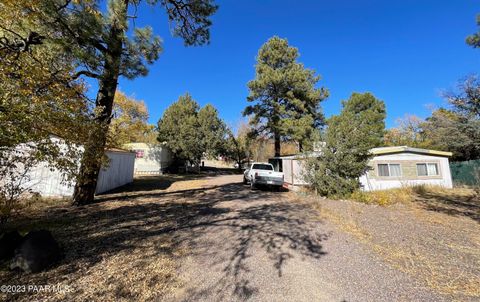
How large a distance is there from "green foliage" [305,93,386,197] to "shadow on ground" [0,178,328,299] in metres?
3.66

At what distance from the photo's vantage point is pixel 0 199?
4.31 m

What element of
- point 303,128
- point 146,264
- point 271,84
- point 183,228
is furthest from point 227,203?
point 271,84

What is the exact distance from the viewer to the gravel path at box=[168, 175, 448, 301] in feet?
10.2

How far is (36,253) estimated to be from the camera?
3.47 metres

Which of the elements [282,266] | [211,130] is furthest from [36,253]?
[211,130]

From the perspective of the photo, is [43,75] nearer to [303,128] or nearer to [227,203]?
[227,203]

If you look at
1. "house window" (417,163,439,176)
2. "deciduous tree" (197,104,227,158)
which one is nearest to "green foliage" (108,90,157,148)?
"deciduous tree" (197,104,227,158)

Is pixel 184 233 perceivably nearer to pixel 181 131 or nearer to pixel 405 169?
pixel 405 169

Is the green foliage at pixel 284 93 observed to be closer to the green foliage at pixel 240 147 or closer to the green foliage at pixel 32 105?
the green foliage at pixel 240 147

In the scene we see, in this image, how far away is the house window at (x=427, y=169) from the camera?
49.1 feet

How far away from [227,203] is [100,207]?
486 cm

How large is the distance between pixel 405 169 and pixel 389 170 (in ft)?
4.11

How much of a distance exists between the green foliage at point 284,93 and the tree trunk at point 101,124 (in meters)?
15.7

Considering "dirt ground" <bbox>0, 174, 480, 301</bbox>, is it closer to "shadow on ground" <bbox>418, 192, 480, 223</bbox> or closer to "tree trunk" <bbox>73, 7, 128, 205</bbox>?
"shadow on ground" <bbox>418, 192, 480, 223</bbox>
